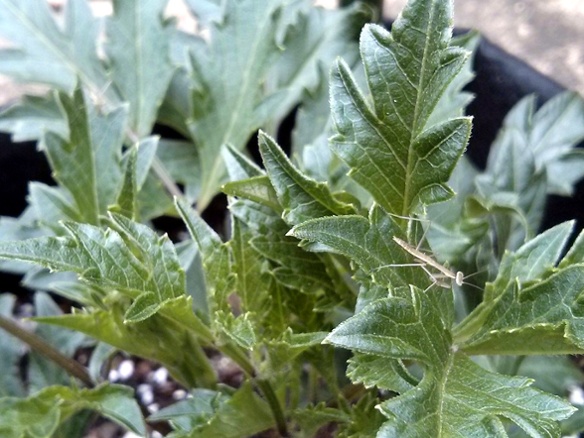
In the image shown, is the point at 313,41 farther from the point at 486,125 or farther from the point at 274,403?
the point at 274,403

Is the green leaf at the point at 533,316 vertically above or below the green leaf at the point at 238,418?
above

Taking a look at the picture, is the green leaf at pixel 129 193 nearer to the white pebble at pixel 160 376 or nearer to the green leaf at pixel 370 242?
the green leaf at pixel 370 242

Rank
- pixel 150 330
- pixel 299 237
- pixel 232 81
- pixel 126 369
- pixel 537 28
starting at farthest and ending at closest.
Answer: pixel 537 28 < pixel 126 369 < pixel 232 81 < pixel 150 330 < pixel 299 237

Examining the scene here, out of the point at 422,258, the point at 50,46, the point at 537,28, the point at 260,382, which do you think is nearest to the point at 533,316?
the point at 422,258

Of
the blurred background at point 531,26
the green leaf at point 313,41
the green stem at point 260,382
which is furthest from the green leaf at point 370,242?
the blurred background at point 531,26

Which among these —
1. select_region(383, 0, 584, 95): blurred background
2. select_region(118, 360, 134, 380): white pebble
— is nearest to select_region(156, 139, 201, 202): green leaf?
select_region(118, 360, 134, 380): white pebble

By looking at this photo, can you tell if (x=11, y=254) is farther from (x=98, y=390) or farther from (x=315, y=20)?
(x=315, y=20)
